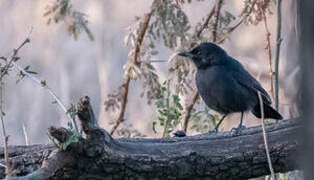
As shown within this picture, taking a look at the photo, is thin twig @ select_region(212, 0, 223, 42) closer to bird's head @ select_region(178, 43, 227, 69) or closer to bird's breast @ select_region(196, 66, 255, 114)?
bird's head @ select_region(178, 43, 227, 69)

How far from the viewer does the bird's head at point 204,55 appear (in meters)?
5.62

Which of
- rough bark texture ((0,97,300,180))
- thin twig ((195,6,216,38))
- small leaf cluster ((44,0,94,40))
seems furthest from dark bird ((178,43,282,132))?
rough bark texture ((0,97,300,180))

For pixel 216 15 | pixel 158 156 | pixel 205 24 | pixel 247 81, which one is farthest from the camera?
pixel 205 24

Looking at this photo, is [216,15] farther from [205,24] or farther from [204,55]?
[204,55]

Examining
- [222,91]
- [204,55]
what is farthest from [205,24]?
[222,91]

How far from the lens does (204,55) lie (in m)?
5.64

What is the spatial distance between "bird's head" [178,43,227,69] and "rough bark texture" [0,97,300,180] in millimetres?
1575

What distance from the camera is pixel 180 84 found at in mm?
5938

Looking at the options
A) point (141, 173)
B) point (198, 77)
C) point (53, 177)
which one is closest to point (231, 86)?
point (198, 77)

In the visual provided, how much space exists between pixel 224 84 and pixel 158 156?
1939 millimetres

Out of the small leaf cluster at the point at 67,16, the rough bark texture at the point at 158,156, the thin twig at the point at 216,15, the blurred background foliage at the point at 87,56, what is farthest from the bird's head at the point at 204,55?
the blurred background foliage at the point at 87,56

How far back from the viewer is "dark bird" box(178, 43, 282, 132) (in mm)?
5396

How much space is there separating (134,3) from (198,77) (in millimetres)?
9421

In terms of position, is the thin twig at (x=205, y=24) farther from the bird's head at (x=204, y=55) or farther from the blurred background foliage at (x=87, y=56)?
the blurred background foliage at (x=87, y=56)
